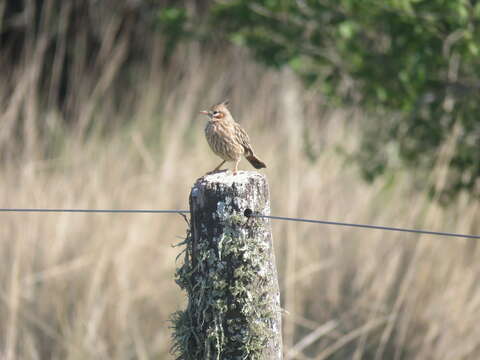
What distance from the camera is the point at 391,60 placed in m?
3.82

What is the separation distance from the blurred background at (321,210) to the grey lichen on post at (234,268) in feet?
5.27

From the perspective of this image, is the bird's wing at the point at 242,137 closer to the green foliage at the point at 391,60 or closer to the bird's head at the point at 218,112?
the bird's head at the point at 218,112

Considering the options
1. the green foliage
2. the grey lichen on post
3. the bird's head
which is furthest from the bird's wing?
the grey lichen on post

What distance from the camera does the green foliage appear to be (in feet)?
11.6

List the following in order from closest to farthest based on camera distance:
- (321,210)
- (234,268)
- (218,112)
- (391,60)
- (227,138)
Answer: (234,268)
(227,138)
(218,112)
(391,60)
(321,210)

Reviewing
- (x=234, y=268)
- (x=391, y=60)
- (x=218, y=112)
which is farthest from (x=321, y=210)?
(x=234, y=268)

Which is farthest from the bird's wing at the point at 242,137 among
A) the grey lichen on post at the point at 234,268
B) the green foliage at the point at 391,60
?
the grey lichen on post at the point at 234,268

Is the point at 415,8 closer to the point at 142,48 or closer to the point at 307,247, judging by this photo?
the point at 307,247

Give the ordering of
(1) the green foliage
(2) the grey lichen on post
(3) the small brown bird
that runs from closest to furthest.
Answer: (2) the grey lichen on post, (3) the small brown bird, (1) the green foliage

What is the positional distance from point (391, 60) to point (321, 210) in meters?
1.33

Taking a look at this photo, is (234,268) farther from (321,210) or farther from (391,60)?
Result: (321,210)

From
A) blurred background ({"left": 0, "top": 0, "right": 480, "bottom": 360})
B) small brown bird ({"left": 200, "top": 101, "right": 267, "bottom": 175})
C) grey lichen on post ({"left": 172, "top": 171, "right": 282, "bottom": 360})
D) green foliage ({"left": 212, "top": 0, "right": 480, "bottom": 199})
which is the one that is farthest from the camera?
blurred background ({"left": 0, "top": 0, "right": 480, "bottom": 360})

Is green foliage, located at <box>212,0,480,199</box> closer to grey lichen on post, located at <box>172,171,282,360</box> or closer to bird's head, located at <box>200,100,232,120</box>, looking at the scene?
bird's head, located at <box>200,100,232,120</box>

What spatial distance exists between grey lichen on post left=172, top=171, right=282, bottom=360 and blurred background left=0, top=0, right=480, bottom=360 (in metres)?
1.61
